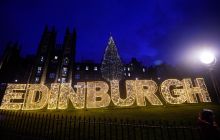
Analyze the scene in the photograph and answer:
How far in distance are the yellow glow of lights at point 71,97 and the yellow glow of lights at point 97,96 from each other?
674 mm

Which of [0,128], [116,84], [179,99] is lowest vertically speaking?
[0,128]

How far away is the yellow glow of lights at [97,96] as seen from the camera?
709 inches

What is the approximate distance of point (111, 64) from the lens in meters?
46.8

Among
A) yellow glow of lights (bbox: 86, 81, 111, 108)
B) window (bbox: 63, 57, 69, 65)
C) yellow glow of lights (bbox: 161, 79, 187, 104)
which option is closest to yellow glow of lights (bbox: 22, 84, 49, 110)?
yellow glow of lights (bbox: 86, 81, 111, 108)

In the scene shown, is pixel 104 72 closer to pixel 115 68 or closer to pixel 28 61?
pixel 115 68

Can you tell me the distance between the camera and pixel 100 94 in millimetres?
18828

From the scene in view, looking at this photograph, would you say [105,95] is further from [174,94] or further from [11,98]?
[11,98]

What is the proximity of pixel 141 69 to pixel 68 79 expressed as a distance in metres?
44.2

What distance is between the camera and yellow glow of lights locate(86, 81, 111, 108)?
18.0 metres

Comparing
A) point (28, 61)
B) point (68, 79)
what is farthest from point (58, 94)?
point (28, 61)

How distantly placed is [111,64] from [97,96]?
28.5 m

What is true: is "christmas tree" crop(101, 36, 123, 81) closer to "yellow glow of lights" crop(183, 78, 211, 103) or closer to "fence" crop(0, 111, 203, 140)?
"yellow glow of lights" crop(183, 78, 211, 103)

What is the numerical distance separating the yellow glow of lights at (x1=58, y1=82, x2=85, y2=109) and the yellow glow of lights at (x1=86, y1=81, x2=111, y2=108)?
0.67m

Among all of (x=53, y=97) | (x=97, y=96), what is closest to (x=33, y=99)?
(x=53, y=97)
